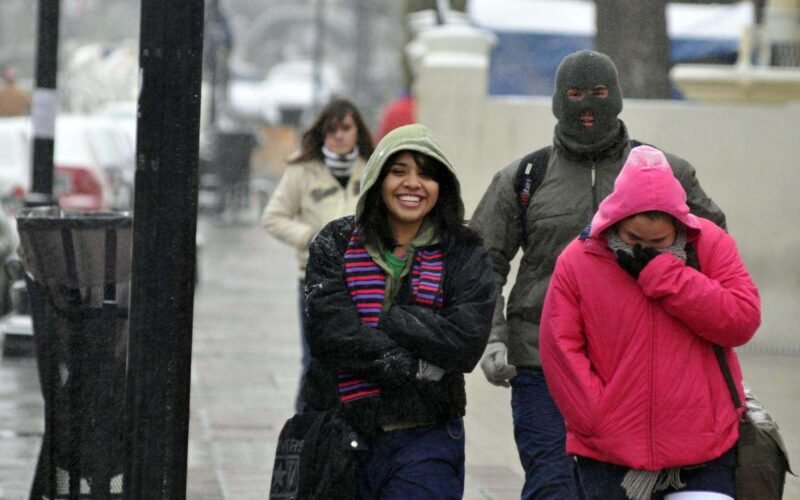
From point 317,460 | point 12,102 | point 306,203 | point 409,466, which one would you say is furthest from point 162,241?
point 12,102

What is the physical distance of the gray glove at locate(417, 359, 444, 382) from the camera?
438 centimetres

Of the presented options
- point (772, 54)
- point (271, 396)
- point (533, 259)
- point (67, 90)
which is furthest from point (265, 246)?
point (67, 90)

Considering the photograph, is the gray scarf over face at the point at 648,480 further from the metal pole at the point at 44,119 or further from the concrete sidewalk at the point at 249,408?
the metal pole at the point at 44,119

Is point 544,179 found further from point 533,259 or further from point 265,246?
point 265,246

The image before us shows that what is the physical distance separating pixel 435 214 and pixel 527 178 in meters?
0.92

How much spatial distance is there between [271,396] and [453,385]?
5379 mm

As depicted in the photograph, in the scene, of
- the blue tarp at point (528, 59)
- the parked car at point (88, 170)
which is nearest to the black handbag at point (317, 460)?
the parked car at point (88, 170)

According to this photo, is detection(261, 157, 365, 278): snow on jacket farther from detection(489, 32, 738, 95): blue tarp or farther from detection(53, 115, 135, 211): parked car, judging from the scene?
detection(489, 32, 738, 95): blue tarp

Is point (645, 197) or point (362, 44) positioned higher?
point (645, 197)

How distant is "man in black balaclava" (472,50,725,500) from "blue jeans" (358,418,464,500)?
883 millimetres

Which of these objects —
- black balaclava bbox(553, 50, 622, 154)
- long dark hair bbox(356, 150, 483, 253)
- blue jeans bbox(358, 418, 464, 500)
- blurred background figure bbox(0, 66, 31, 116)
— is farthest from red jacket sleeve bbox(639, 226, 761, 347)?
blurred background figure bbox(0, 66, 31, 116)

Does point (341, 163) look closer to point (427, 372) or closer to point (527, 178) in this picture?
point (527, 178)

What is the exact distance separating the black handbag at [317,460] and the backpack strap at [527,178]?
54.3 inches

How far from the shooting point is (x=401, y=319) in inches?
171
